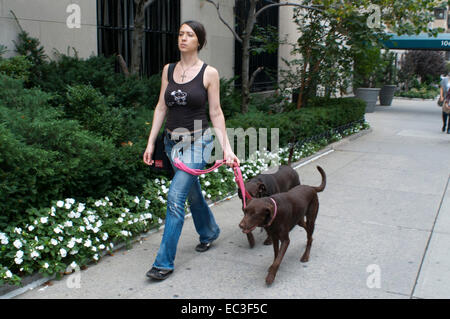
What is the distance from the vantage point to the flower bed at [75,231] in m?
3.80

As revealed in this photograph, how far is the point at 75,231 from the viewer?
4.24 m

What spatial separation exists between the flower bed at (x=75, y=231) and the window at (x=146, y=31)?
425 centimetres

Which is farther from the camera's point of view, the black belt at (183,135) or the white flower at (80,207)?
the white flower at (80,207)

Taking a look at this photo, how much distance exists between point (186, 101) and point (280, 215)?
1.18m

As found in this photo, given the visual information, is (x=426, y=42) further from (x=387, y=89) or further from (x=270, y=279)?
(x=270, y=279)

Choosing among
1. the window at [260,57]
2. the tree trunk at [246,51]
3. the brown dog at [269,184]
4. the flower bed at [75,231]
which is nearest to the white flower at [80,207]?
the flower bed at [75,231]

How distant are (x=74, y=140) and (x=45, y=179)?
1.73 feet

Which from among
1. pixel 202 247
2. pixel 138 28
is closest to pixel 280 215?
pixel 202 247

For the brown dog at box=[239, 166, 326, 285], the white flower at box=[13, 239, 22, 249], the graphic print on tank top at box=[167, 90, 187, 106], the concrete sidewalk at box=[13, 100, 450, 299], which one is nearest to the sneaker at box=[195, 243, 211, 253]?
the concrete sidewalk at box=[13, 100, 450, 299]

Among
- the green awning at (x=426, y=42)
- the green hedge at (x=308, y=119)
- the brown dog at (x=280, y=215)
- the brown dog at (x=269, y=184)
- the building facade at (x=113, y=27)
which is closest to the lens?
the brown dog at (x=280, y=215)

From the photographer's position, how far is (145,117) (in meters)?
7.21

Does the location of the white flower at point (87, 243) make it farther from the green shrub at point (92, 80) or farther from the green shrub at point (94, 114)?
the green shrub at point (92, 80)

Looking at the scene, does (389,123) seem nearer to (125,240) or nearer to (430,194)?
(430,194)
